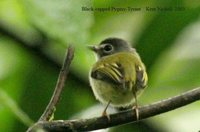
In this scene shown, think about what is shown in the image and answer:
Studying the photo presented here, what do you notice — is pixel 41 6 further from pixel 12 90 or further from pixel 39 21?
pixel 12 90

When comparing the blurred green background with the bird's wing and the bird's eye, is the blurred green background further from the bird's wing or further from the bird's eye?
the bird's eye

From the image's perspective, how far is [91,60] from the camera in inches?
45.8

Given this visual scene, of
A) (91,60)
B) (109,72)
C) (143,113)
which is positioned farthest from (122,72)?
(143,113)

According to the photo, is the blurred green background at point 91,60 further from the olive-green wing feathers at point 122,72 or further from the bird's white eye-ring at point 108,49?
the bird's white eye-ring at point 108,49

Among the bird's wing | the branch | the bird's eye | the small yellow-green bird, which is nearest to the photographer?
the branch

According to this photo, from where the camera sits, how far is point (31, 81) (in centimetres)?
111

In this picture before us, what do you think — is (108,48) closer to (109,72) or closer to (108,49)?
(108,49)

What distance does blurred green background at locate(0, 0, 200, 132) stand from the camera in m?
1.08

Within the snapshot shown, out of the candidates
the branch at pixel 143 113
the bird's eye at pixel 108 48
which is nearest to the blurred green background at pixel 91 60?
the branch at pixel 143 113

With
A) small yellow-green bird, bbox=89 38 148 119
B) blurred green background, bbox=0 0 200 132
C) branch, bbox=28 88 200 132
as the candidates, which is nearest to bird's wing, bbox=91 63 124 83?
small yellow-green bird, bbox=89 38 148 119

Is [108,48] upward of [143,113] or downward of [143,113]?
downward

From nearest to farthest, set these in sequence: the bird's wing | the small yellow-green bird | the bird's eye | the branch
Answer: the branch
the small yellow-green bird
the bird's wing
the bird's eye

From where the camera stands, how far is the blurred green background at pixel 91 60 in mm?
1075

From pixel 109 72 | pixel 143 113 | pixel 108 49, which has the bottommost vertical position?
pixel 108 49
